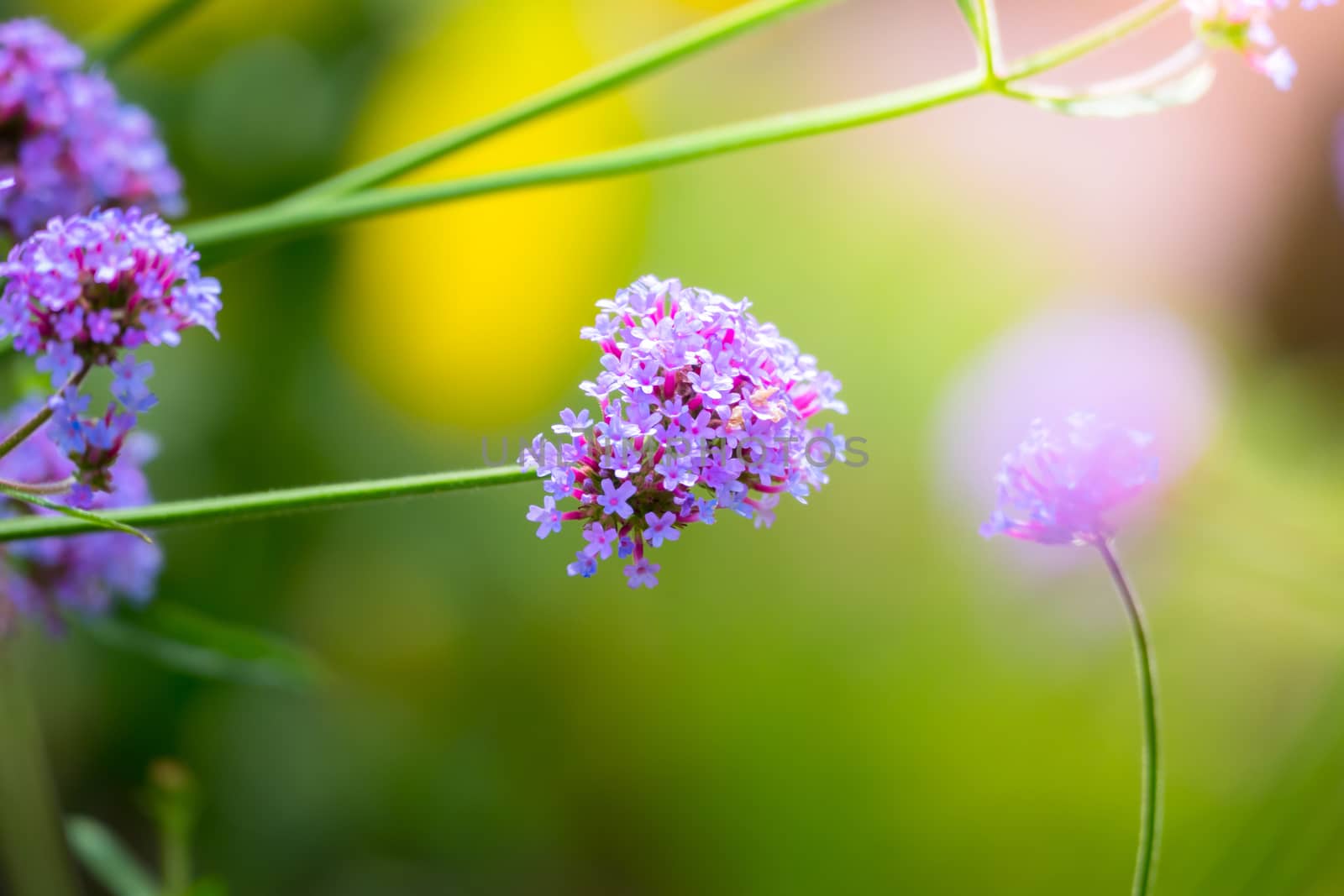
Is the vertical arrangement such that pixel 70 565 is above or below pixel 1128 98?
below

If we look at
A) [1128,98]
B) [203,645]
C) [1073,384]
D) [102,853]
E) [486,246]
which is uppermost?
[486,246]

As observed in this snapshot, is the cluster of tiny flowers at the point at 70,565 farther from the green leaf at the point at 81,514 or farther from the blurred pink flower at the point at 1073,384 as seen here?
the blurred pink flower at the point at 1073,384

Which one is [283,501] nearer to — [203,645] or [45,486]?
[45,486]

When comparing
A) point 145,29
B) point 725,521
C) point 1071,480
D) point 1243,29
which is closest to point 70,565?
point 145,29

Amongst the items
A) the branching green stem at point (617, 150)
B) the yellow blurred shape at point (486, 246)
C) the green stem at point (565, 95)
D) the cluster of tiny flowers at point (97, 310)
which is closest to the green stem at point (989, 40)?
the branching green stem at point (617, 150)

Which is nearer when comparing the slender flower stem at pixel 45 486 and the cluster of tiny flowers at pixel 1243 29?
the slender flower stem at pixel 45 486

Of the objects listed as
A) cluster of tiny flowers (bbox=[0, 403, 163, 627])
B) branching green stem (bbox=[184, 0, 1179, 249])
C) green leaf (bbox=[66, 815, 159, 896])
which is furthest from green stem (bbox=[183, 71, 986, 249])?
green leaf (bbox=[66, 815, 159, 896])

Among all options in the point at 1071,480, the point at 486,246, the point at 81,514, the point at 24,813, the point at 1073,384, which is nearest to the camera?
the point at 81,514
